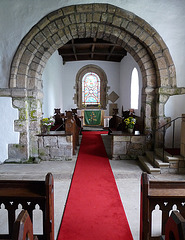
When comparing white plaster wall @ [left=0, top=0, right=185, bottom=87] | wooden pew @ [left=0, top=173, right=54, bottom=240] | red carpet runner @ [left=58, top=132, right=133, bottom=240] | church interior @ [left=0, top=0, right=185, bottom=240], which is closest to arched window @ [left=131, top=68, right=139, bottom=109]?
church interior @ [left=0, top=0, right=185, bottom=240]

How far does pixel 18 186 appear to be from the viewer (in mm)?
1714

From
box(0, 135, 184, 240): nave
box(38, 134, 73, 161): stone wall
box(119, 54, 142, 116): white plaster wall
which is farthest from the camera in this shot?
box(119, 54, 142, 116): white plaster wall

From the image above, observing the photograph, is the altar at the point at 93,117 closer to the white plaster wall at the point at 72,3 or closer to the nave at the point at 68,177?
the nave at the point at 68,177

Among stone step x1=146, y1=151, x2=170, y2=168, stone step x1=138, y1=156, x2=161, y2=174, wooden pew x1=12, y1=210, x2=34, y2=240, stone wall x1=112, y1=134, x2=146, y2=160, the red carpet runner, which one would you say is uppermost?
wooden pew x1=12, y1=210, x2=34, y2=240

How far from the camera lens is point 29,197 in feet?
5.24

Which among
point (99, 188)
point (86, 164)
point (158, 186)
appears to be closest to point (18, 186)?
point (158, 186)

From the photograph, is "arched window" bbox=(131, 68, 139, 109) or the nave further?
"arched window" bbox=(131, 68, 139, 109)

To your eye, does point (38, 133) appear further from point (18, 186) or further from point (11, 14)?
point (18, 186)

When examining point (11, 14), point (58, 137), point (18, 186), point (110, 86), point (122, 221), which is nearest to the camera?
point (18, 186)

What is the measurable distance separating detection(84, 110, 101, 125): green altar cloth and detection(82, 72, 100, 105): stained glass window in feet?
5.48

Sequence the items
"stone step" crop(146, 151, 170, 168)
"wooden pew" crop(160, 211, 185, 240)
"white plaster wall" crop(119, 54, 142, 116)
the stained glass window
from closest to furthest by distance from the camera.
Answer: "wooden pew" crop(160, 211, 185, 240) → "stone step" crop(146, 151, 170, 168) → "white plaster wall" crop(119, 54, 142, 116) → the stained glass window

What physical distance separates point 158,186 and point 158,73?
11.5ft

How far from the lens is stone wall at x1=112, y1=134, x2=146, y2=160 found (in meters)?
4.88

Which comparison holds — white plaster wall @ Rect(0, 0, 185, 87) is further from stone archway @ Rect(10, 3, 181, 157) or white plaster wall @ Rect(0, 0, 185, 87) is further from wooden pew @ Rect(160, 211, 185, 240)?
wooden pew @ Rect(160, 211, 185, 240)
